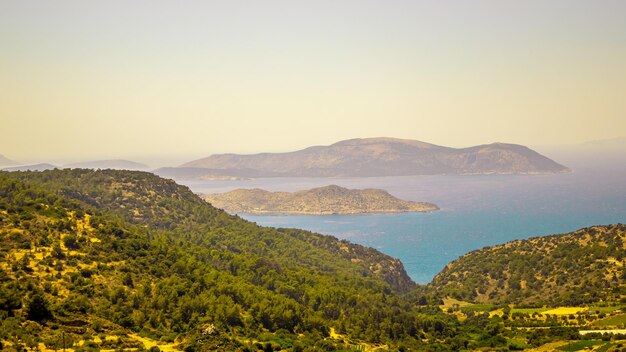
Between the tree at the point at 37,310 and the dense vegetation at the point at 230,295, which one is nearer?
the tree at the point at 37,310

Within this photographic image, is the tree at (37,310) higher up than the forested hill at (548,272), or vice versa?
the tree at (37,310)

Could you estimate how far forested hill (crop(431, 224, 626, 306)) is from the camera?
7169 cm

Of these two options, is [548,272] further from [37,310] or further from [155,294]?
[37,310]

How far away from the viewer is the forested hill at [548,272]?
7169 centimetres

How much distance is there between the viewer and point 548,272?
8094 centimetres

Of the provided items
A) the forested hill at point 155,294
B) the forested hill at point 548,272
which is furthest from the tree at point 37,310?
the forested hill at point 548,272

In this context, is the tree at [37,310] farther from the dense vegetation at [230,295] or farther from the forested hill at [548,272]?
the forested hill at [548,272]

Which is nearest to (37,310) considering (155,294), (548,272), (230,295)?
(155,294)

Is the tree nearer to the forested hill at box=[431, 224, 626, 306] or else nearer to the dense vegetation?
the dense vegetation

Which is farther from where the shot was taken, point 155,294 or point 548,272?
point 548,272

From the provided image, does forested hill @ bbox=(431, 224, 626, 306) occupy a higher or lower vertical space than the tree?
lower

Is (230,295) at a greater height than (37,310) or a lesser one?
lesser

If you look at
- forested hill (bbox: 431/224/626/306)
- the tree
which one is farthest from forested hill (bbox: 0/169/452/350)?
forested hill (bbox: 431/224/626/306)

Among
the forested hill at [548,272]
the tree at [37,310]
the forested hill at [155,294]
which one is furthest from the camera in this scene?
the forested hill at [548,272]
